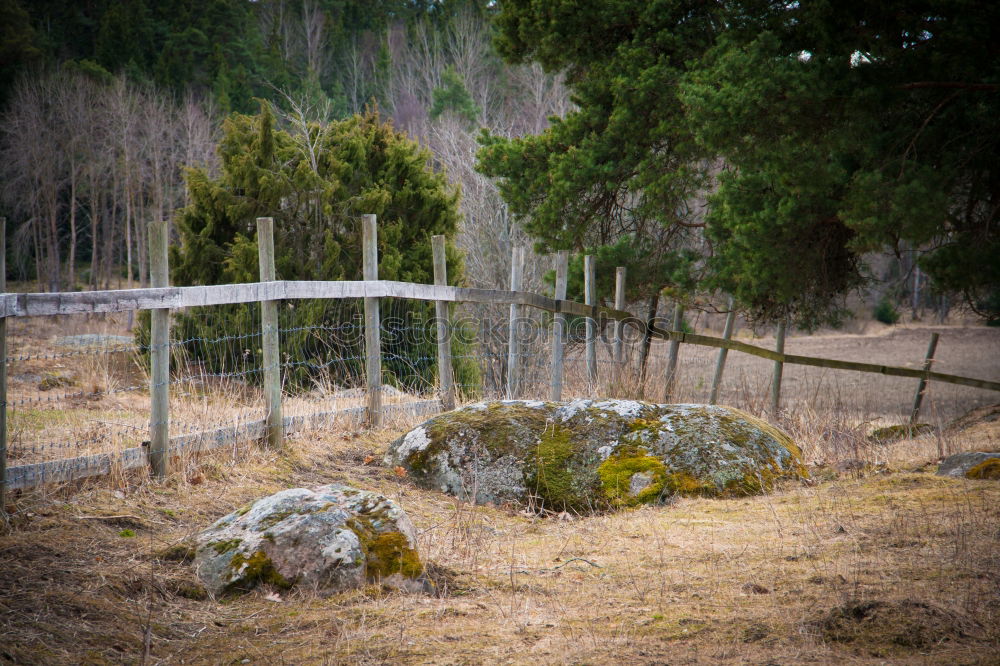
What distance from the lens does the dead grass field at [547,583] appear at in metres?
3.06

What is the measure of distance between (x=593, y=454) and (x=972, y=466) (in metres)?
2.78

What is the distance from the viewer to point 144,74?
33000 millimetres

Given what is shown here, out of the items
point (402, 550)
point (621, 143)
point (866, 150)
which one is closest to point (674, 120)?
point (621, 143)

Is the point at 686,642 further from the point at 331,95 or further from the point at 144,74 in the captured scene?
the point at 331,95

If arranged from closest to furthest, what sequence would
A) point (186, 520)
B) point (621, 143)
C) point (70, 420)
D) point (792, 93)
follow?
point (186, 520), point (792, 93), point (70, 420), point (621, 143)

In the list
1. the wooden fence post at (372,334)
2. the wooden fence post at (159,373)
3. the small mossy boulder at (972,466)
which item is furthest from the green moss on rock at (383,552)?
the small mossy boulder at (972,466)

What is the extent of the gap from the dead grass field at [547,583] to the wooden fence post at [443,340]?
2.27m

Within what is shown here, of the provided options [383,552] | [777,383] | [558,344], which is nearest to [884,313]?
[777,383]

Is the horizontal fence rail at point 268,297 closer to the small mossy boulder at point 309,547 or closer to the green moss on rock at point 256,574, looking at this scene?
the small mossy boulder at point 309,547

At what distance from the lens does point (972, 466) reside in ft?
19.2

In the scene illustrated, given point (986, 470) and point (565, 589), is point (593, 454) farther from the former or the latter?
point (986, 470)

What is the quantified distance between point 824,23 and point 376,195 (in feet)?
23.6

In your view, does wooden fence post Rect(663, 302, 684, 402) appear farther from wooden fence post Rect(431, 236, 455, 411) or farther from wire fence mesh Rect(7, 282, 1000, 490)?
wooden fence post Rect(431, 236, 455, 411)

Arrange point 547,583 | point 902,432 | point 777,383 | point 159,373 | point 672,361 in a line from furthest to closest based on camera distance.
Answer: point 777,383
point 672,361
point 902,432
point 159,373
point 547,583
